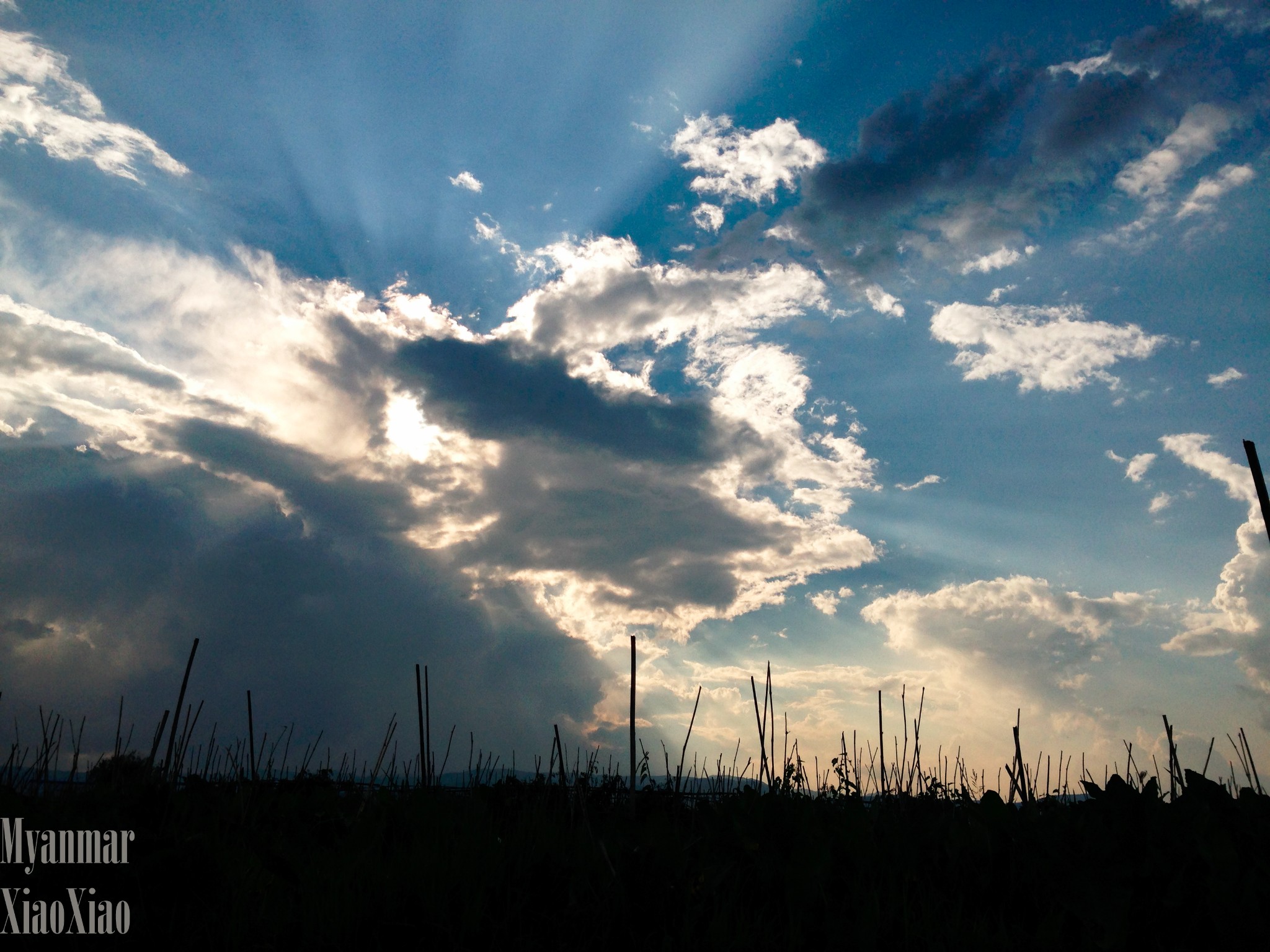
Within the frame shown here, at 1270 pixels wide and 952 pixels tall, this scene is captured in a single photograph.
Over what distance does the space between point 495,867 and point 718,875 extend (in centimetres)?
118

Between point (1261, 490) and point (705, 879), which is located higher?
point (1261, 490)

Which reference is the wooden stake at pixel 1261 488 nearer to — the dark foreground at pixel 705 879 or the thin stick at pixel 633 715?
the dark foreground at pixel 705 879

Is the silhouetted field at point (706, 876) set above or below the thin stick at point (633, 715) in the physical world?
below

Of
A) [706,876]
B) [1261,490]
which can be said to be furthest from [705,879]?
[1261,490]

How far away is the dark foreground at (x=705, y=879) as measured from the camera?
3.46 m

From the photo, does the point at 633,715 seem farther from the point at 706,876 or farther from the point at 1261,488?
the point at 1261,488

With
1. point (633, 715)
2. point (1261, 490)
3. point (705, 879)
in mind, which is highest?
point (1261, 490)

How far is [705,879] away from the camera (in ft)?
12.5

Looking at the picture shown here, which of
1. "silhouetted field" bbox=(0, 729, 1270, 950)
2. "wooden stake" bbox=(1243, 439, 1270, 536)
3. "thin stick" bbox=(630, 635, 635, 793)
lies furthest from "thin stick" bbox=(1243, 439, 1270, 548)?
"thin stick" bbox=(630, 635, 635, 793)

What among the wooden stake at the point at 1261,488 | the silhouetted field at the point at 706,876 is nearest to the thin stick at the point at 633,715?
the silhouetted field at the point at 706,876

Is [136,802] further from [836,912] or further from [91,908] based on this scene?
[836,912]

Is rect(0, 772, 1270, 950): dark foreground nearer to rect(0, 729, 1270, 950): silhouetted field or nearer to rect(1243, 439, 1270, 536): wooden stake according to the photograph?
rect(0, 729, 1270, 950): silhouetted field

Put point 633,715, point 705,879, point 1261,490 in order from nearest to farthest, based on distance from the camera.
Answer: point 705,879, point 1261,490, point 633,715

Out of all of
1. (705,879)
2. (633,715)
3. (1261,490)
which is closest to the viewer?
(705,879)
